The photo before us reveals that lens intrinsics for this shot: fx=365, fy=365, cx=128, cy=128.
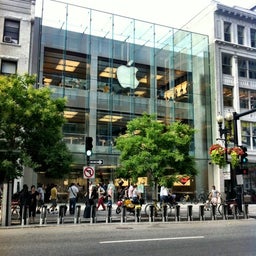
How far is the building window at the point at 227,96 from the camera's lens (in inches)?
1447

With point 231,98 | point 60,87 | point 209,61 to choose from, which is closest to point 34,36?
point 60,87

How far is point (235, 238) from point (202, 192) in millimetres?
23764

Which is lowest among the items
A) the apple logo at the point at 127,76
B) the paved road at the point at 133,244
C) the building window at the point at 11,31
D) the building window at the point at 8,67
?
the paved road at the point at 133,244

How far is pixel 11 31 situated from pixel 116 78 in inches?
390

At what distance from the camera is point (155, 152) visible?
20.4 m

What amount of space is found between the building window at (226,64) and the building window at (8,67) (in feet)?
67.9

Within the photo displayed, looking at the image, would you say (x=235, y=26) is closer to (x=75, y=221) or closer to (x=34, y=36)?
(x=34, y=36)

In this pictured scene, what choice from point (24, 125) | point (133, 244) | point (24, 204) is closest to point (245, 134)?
point (24, 125)

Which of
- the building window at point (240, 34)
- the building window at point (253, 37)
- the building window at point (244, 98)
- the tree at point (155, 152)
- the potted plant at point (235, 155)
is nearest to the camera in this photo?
the tree at point (155, 152)

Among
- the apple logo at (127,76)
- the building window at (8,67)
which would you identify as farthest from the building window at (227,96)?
the building window at (8,67)

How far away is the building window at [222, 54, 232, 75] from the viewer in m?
37.3

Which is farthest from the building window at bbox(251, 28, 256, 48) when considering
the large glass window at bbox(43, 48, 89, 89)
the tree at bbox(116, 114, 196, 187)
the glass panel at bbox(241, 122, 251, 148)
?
the tree at bbox(116, 114, 196, 187)

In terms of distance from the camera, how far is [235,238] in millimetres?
11008

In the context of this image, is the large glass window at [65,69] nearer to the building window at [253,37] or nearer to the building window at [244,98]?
the building window at [244,98]
